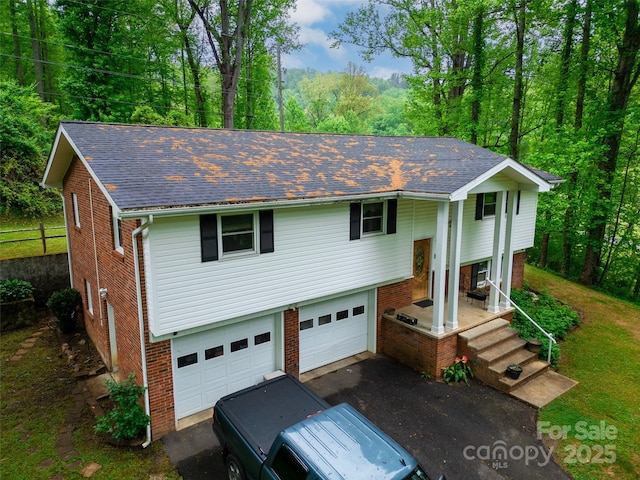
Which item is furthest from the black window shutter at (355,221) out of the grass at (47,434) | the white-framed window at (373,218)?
the grass at (47,434)

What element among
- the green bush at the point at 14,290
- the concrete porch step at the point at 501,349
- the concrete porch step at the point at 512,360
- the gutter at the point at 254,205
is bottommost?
the concrete porch step at the point at 512,360

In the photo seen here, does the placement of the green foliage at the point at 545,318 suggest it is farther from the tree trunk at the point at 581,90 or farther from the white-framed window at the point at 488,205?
the tree trunk at the point at 581,90

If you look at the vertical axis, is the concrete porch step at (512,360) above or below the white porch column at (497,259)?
below

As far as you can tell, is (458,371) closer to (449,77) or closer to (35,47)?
(449,77)

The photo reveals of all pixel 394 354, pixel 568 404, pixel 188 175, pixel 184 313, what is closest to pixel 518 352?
pixel 568 404

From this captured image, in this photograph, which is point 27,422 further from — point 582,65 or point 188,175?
point 582,65

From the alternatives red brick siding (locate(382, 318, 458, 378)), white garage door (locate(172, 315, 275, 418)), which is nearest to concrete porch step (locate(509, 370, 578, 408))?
red brick siding (locate(382, 318, 458, 378))

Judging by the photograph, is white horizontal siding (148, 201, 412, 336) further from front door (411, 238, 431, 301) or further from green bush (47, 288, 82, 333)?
green bush (47, 288, 82, 333)
